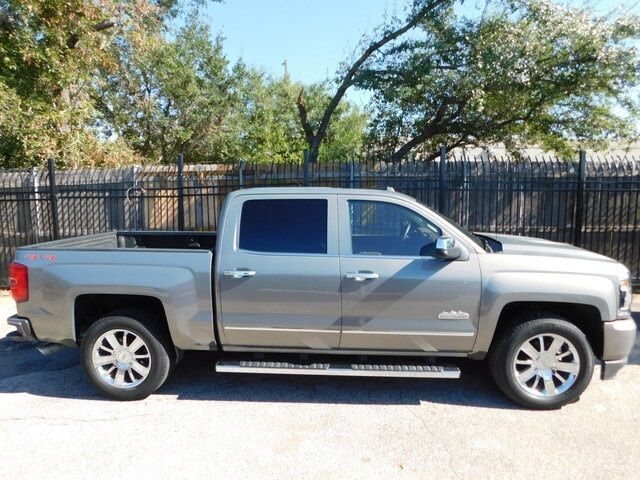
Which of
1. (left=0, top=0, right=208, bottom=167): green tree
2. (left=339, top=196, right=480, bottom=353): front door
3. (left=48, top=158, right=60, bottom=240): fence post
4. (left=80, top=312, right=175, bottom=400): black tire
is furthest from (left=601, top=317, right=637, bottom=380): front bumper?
(left=0, top=0, right=208, bottom=167): green tree

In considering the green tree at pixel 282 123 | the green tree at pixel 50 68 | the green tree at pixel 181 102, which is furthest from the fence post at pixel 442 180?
the green tree at pixel 181 102

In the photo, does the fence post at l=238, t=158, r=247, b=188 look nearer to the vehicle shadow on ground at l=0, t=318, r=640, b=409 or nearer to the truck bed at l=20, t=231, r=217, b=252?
the truck bed at l=20, t=231, r=217, b=252

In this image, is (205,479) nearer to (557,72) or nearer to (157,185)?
(157,185)

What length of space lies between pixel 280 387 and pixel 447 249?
1.98m

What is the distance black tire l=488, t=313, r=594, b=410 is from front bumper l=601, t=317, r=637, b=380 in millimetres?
146

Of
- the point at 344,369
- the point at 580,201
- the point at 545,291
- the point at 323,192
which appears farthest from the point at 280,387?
the point at 580,201

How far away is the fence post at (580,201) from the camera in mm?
7629

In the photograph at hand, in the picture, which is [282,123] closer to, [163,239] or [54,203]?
[54,203]

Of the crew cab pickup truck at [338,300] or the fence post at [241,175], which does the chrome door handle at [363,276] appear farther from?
the fence post at [241,175]

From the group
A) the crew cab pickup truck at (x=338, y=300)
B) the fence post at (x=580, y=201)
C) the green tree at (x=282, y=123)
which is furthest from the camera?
the green tree at (x=282, y=123)

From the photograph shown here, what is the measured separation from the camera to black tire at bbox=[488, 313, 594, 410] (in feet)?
12.5

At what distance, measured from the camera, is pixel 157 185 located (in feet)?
28.2

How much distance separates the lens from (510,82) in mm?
11391

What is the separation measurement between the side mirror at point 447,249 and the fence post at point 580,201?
507 cm
